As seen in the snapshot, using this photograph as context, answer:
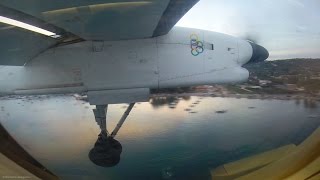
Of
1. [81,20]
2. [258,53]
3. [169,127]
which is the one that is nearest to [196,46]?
[258,53]

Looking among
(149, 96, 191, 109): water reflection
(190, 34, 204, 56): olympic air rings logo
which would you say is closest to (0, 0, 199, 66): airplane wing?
(190, 34, 204, 56): olympic air rings logo

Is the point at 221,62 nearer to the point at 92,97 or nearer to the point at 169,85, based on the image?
the point at 169,85

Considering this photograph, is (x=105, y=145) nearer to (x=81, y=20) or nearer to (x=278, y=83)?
(x=81, y=20)

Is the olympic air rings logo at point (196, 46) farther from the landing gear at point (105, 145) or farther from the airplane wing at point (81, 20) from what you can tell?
the landing gear at point (105, 145)

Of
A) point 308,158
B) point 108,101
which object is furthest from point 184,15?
point 308,158

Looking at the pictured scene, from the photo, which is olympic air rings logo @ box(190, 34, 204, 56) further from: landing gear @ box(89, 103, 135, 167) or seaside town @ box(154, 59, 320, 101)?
landing gear @ box(89, 103, 135, 167)
